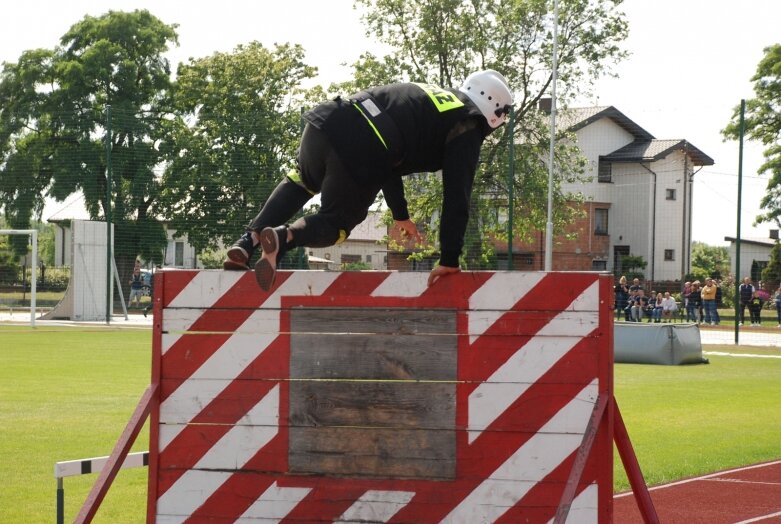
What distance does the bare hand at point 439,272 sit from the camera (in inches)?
171

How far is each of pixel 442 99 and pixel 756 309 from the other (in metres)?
27.2

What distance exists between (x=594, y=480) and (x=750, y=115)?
41.6m

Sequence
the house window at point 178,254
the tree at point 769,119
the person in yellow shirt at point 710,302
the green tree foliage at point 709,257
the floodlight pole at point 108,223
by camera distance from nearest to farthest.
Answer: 1. the house window at point 178,254
2. the floodlight pole at point 108,223
3. the person in yellow shirt at point 710,302
4. the tree at point 769,119
5. the green tree foliage at point 709,257

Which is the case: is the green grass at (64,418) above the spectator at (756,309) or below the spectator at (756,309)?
below

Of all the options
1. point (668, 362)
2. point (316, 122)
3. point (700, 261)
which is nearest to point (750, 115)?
point (668, 362)

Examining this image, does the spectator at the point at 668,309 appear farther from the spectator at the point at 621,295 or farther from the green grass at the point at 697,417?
the green grass at the point at 697,417

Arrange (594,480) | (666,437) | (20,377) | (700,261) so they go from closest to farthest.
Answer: (594,480)
(666,437)
(20,377)
(700,261)

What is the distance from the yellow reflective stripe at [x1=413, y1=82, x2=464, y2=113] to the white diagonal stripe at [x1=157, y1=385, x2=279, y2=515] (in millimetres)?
1317

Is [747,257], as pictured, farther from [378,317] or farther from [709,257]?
[709,257]

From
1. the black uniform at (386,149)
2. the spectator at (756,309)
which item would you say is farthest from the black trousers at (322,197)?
the spectator at (756,309)

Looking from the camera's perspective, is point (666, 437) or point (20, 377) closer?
point (666, 437)

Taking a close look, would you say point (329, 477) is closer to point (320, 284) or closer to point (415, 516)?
point (415, 516)

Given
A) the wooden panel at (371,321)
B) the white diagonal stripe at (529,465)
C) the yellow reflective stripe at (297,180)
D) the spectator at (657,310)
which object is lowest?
the spectator at (657,310)

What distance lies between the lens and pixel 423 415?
433 centimetres
